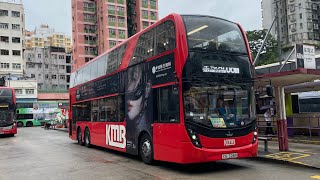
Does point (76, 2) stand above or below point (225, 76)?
above

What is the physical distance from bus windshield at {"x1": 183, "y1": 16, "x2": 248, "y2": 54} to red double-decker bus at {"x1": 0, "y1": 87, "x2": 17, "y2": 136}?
22742 mm

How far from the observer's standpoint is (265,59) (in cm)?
5891

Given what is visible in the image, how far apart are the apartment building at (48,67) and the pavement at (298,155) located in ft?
295

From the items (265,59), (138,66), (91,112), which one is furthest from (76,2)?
(138,66)

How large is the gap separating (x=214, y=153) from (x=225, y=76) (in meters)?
2.03

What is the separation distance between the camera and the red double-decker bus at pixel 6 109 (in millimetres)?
28203

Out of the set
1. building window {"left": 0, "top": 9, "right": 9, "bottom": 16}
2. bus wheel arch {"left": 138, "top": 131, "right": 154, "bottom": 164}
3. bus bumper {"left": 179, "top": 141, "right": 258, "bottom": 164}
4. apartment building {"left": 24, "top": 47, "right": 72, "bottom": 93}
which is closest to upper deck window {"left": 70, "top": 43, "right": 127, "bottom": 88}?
bus wheel arch {"left": 138, "top": 131, "right": 154, "bottom": 164}

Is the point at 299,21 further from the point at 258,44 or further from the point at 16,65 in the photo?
the point at 16,65

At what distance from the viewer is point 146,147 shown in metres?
11.0

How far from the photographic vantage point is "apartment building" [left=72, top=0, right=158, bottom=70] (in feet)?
257

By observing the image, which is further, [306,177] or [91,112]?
[91,112]

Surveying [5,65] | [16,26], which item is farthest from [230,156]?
[16,26]

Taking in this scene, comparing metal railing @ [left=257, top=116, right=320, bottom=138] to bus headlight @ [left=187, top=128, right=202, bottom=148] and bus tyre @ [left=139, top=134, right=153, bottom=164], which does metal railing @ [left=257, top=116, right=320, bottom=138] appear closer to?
bus tyre @ [left=139, top=134, right=153, bottom=164]

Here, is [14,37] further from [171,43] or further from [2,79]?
[171,43]
